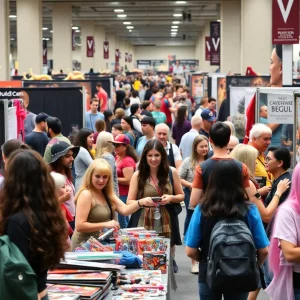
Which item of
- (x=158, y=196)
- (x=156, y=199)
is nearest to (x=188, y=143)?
(x=158, y=196)

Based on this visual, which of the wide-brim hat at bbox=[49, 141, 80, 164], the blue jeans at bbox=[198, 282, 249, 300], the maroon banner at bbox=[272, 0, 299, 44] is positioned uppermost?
the maroon banner at bbox=[272, 0, 299, 44]

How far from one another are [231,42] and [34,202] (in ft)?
87.5

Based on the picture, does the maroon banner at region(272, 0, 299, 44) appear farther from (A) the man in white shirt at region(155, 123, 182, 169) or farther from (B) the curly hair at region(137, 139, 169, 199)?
(B) the curly hair at region(137, 139, 169, 199)

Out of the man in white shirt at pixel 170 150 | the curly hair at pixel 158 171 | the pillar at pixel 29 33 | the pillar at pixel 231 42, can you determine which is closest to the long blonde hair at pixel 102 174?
the curly hair at pixel 158 171

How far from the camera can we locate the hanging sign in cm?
966

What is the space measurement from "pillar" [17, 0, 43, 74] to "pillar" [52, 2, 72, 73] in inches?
205

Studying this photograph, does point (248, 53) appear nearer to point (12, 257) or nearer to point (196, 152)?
point (196, 152)

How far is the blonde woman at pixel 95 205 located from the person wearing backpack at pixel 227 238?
1.48m

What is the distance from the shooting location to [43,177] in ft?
12.7

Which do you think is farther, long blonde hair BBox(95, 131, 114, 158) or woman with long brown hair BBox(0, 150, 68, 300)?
long blonde hair BBox(95, 131, 114, 158)

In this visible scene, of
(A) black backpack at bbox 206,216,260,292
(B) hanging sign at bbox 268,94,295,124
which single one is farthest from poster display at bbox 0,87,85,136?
(A) black backpack at bbox 206,216,260,292

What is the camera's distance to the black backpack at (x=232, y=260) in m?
4.71

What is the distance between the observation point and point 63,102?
47.9ft

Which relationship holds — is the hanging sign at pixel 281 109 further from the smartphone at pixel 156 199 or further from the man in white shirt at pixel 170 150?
the smartphone at pixel 156 199
